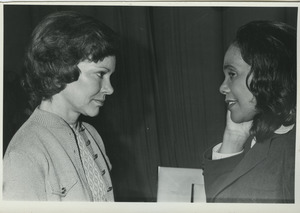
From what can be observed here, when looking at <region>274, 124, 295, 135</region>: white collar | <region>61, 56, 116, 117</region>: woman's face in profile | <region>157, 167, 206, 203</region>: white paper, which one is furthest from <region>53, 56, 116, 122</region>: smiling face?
<region>274, 124, 295, 135</region>: white collar

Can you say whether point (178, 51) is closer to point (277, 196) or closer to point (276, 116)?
point (276, 116)

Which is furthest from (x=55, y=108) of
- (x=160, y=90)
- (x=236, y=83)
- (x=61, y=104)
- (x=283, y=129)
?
(x=283, y=129)

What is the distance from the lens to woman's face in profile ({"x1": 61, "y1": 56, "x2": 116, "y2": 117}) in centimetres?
115

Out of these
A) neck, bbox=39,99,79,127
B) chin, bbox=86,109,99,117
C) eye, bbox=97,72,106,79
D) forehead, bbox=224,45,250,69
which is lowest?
chin, bbox=86,109,99,117

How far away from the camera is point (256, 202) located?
1186 mm

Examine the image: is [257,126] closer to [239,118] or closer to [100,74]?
[239,118]

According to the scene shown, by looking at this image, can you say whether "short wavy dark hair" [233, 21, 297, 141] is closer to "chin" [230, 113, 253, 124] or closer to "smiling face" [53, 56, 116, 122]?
"chin" [230, 113, 253, 124]

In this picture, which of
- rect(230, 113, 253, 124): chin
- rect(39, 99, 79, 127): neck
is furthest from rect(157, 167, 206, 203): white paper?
rect(39, 99, 79, 127): neck

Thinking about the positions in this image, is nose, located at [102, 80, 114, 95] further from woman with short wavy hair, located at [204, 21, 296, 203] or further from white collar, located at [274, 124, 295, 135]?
white collar, located at [274, 124, 295, 135]

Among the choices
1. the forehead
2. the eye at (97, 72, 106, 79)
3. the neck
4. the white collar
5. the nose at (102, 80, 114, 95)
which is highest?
the forehead

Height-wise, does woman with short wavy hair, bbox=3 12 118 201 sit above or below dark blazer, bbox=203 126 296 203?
above

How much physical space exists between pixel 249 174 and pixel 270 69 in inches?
10.4

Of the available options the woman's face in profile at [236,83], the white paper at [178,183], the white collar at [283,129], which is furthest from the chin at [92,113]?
the white collar at [283,129]

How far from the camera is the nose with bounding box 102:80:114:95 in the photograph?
1161mm
